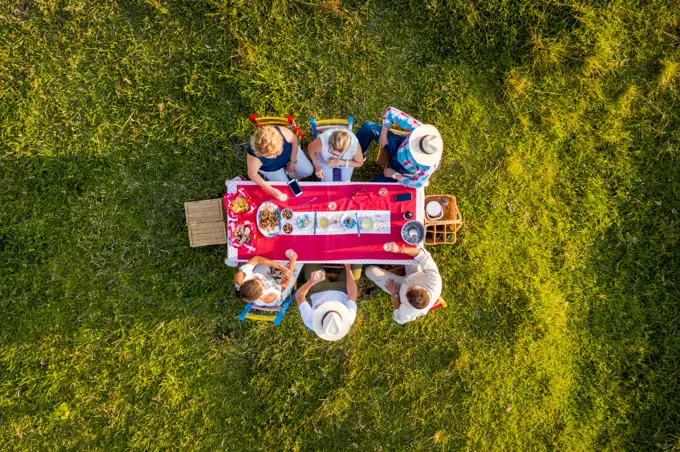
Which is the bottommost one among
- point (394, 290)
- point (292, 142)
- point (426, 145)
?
point (394, 290)

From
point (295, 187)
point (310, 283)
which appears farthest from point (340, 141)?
point (310, 283)

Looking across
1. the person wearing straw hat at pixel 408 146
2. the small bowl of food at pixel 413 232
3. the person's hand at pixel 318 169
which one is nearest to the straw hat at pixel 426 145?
the person wearing straw hat at pixel 408 146

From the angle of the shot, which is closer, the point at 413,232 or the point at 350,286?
the point at 413,232

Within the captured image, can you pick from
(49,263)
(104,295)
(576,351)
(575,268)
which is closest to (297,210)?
(104,295)

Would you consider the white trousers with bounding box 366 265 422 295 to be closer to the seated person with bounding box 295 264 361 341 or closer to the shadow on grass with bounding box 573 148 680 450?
the seated person with bounding box 295 264 361 341

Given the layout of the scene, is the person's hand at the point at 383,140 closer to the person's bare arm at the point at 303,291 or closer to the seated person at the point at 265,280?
the seated person at the point at 265,280

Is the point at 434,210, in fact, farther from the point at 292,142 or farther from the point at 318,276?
the point at 292,142
